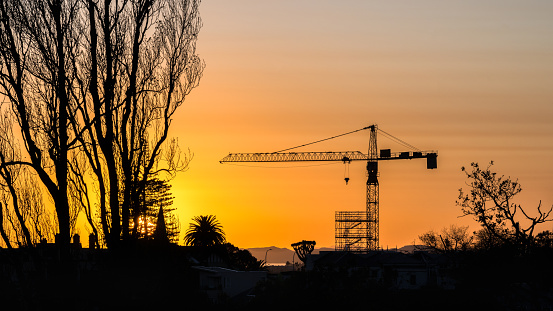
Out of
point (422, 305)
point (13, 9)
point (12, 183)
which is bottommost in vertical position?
point (422, 305)

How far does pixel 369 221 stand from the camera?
534 ft

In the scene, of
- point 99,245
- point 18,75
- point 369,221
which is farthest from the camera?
point 369,221

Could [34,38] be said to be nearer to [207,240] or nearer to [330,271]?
[330,271]

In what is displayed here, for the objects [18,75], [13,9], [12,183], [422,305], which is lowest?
[422,305]

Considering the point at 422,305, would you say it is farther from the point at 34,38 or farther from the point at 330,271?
the point at 34,38

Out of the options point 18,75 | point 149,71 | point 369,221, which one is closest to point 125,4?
point 149,71

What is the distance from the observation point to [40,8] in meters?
35.4

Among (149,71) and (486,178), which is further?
(149,71)

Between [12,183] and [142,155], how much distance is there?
17.6 feet

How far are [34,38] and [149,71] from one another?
511cm

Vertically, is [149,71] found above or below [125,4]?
Result: below

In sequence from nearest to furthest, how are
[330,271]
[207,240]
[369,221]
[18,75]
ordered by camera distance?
1. [18,75]
2. [330,271]
3. [207,240]
4. [369,221]

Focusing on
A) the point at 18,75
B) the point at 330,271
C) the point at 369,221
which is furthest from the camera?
the point at 369,221

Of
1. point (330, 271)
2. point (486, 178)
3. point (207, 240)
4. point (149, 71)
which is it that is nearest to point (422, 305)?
point (330, 271)
